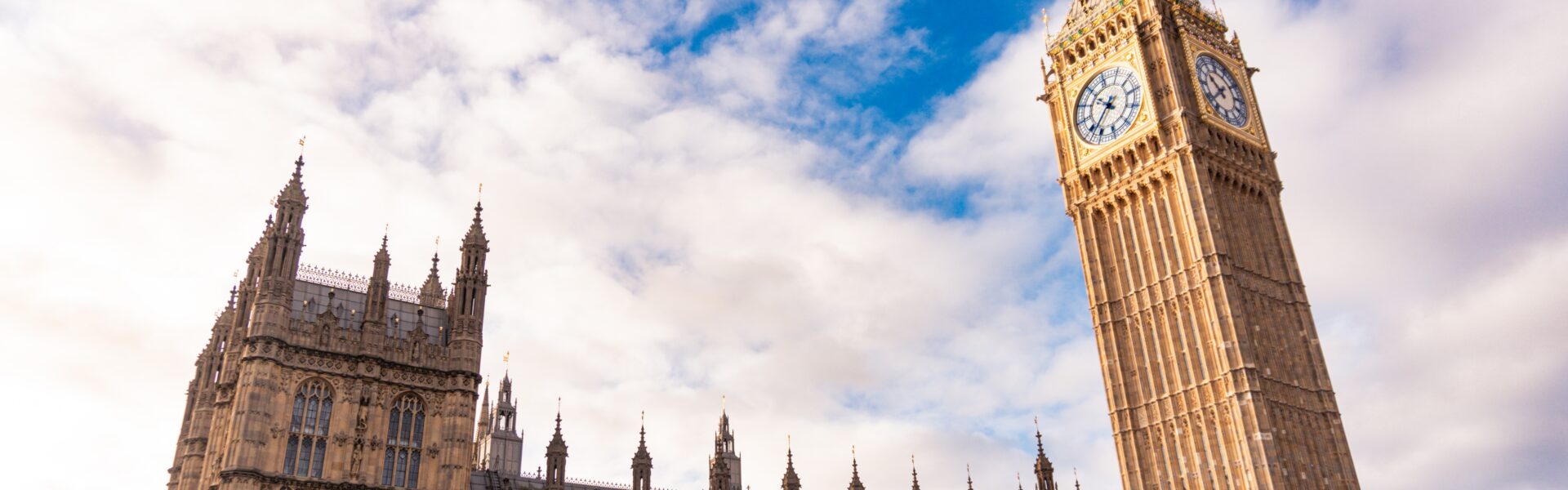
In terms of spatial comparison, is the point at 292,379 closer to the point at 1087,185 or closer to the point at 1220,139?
the point at 1087,185

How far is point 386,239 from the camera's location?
180 ft

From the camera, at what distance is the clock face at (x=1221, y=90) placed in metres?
70.6

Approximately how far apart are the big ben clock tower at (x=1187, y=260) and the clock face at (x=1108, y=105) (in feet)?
0.39

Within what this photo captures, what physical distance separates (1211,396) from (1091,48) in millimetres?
26673

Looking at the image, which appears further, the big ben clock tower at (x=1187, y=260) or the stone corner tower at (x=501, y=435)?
the stone corner tower at (x=501, y=435)

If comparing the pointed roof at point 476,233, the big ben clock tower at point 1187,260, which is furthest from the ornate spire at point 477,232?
the big ben clock tower at point 1187,260

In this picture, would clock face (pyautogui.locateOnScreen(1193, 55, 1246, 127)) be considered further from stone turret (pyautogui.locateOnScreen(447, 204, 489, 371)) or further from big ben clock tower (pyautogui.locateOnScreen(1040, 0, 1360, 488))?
stone turret (pyautogui.locateOnScreen(447, 204, 489, 371))

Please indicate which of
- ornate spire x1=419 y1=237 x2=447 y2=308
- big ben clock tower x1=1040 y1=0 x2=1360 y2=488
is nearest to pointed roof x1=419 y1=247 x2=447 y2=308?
ornate spire x1=419 y1=237 x2=447 y2=308

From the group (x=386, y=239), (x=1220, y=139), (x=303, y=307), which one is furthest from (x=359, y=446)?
(x=1220, y=139)

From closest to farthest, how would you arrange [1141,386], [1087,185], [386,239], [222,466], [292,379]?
[222,466]
[292,379]
[386,239]
[1141,386]
[1087,185]

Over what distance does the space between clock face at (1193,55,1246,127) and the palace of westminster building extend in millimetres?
181

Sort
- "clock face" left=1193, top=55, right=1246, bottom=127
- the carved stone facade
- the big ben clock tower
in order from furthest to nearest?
"clock face" left=1193, top=55, right=1246, bottom=127 < the big ben clock tower < the carved stone facade

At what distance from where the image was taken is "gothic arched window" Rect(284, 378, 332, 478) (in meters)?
47.0

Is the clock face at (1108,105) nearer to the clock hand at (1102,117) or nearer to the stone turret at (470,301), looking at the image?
the clock hand at (1102,117)
